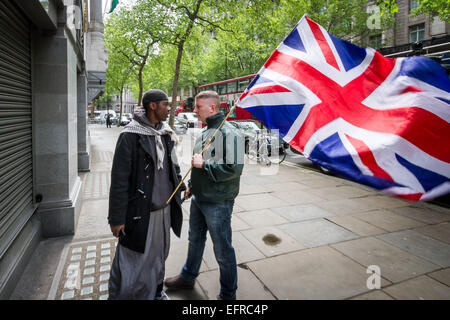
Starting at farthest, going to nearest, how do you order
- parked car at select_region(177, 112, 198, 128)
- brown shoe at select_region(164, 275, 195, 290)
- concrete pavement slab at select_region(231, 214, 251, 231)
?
parked car at select_region(177, 112, 198, 128) → concrete pavement slab at select_region(231, 214, 251, 231) → brown shoe at select_region(164, 275, 195, 290)

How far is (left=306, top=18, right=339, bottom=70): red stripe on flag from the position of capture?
9.13ft

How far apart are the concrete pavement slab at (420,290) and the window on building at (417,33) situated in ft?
102

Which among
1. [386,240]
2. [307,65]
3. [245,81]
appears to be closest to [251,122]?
[245,81]

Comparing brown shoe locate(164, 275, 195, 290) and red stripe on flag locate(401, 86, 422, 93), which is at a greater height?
red stripe on flag locate(401, 86, 422, 93)

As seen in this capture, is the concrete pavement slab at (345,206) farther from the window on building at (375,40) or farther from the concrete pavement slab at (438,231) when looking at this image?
the window on building at (375,40)

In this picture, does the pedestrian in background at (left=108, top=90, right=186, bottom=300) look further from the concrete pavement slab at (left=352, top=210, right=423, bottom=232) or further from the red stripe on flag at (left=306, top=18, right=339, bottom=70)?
the concrete pavement slab at (left=352, top=210, right=423, bottom=232)

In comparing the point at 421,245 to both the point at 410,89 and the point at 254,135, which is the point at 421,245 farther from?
the point at 254,135

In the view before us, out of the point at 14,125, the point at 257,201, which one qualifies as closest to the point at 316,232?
the point at 257,201

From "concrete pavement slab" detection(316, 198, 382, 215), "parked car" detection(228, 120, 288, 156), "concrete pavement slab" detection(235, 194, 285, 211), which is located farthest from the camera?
"parked car" detection(228, 120, 288, 156)

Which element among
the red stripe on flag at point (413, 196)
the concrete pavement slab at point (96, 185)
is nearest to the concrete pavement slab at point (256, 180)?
the concrete pavement slab at point (96, 185)

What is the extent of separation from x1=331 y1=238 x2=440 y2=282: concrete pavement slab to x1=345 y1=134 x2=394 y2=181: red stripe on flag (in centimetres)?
198
